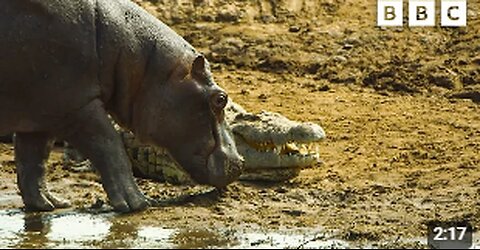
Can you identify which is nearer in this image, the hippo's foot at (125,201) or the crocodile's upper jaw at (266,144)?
the hippo's foot at (125,201)

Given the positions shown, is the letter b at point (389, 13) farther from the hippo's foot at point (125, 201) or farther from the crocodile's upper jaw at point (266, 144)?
the hippo's foot at point (125, 201)

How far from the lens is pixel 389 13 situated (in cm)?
1798

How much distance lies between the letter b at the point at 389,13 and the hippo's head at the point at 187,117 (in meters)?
7.74

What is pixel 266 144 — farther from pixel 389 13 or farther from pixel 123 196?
pixel 389 13

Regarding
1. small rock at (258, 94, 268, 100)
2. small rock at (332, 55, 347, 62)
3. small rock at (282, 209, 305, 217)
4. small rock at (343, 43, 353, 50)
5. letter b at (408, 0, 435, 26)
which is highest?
letter b at (408, 0, 435, 26)

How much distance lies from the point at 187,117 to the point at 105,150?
64 cm

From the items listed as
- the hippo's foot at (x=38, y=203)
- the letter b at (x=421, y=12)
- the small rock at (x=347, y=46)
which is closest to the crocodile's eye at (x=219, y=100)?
the hippo's foot at (x=38, y=203)

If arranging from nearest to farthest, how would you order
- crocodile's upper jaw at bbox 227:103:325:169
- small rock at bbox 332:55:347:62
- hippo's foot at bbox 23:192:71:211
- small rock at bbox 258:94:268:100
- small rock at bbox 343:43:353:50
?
hippo's foot at bbox 23:192:71:211, crocodile's upper jaw at bbox 227:103:325:169, small rock at bbox 258:94:268:100, small rock at bbox 332:55:347:62, small rock at bbox 343:43:353:50

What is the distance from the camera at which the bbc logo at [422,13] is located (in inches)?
696

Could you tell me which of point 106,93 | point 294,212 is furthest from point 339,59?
point 106,93

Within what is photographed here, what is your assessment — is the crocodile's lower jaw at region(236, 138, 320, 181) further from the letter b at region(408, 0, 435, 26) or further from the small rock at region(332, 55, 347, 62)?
the letter b at region(408, 0, 435, 26)

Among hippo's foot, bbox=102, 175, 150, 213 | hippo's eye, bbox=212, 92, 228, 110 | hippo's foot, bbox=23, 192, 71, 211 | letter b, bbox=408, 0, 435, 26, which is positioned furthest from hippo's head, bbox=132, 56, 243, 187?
letter b, bbox=408, 0, 435, 26

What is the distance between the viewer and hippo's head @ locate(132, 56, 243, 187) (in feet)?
33.2

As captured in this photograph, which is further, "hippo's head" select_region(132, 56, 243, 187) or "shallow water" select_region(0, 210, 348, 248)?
"hippo's head" select_region(132, 56, 243, 187)
